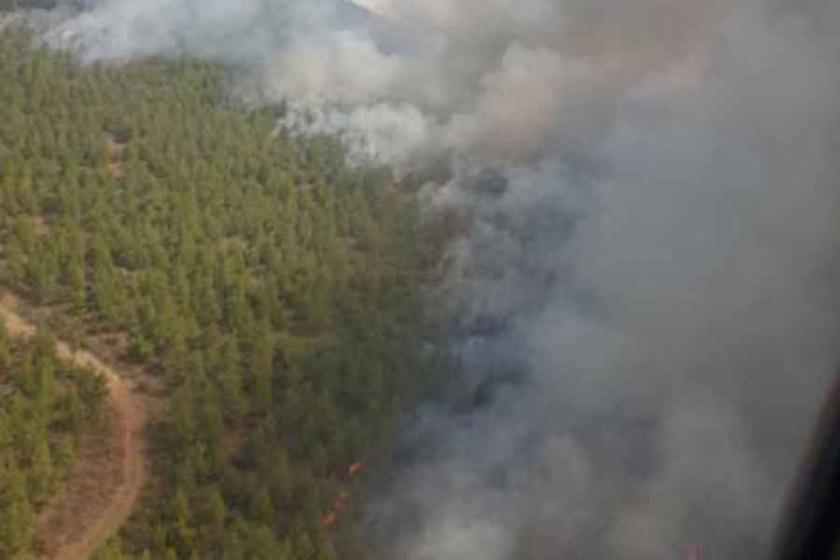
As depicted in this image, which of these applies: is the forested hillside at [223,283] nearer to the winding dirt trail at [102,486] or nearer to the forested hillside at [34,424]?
the winding dirt trail at [102,486]

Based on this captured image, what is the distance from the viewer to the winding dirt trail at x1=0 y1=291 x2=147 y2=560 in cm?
2402

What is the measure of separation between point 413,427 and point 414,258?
48.3ft

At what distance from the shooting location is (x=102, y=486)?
26.0 metres

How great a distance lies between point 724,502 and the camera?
23828 millimetres

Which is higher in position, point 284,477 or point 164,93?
point 164,93

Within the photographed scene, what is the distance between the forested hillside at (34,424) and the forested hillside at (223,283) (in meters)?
2.18

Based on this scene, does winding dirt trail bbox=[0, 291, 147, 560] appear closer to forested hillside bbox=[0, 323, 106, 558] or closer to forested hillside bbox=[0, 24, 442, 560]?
forested hillside bbox=[0, 323, 106, 558]

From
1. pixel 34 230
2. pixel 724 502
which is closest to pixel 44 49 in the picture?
pixel 34 230

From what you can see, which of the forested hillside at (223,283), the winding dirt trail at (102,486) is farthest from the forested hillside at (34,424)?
the forested hillside at (223,283)

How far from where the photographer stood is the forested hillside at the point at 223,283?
24.7 metres

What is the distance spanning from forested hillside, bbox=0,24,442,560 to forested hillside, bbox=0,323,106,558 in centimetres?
218

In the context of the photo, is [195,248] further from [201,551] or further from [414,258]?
[201,551]

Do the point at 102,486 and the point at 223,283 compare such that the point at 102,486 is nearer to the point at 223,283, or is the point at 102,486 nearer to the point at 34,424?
the point at 34,424

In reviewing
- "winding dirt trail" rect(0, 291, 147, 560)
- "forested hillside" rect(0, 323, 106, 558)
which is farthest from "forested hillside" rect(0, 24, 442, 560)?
"forested hillside" rect(0, 323, 106, 558)
